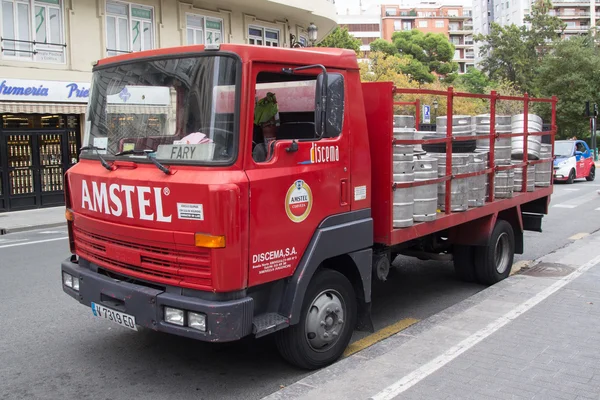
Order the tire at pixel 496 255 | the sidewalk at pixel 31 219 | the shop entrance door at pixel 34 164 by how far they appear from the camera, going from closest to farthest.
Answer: the tire at pixel 496 255
the sidewalk at pixel 31 219
the shop entrance door at pixel 34 164

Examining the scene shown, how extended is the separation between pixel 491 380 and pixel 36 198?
15.6 m

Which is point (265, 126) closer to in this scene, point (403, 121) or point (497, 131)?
point (403, 121)

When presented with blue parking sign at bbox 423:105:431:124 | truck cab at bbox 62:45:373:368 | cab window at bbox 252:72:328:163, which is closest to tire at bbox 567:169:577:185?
blue parking sign at bbox 423:105:431:124

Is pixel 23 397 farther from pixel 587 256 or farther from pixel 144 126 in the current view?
pixel 587 256

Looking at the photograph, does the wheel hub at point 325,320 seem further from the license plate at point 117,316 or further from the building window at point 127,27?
the building window at point 127,27

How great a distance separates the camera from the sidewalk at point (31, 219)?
13.5m

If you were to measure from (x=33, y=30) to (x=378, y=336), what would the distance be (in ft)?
48.4

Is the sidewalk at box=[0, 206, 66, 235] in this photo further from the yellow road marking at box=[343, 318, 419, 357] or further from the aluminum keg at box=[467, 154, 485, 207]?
the aluminum keg at box=[467, 154, 485, 207]

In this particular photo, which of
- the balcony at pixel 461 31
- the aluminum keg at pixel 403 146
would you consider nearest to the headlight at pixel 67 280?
the aluminum keg at pixel 403 146

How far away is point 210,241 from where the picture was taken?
3691 mm

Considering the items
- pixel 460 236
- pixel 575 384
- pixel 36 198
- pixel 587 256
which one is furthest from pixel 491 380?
pixel 36 198

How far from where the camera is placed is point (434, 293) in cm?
692

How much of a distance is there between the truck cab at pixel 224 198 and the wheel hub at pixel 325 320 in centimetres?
1

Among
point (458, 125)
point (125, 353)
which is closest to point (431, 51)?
point (458, 125)
